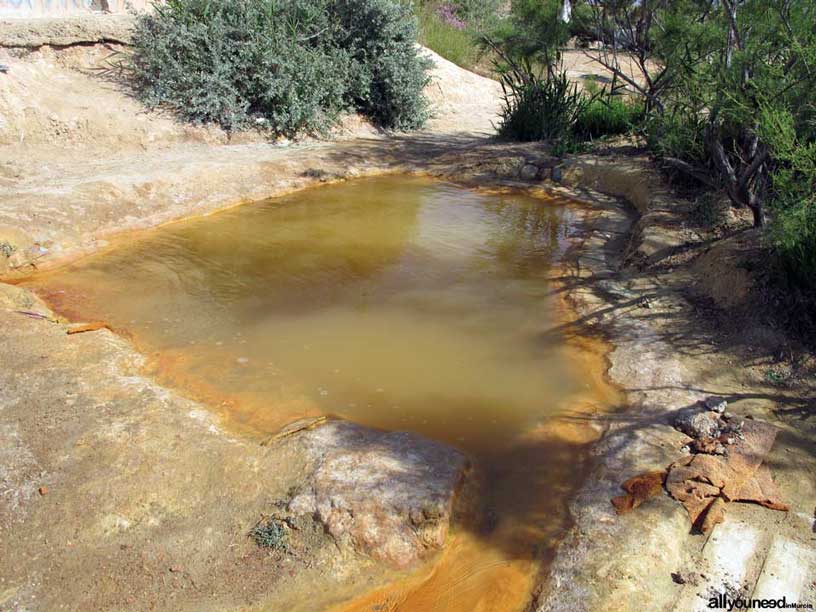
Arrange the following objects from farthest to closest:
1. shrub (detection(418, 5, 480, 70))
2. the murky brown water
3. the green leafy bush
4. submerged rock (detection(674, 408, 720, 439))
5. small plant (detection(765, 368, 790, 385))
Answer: shrub (detection(418, 5, 480, 70)) → the green leafy bush → small plant (detection(765, 368, 790, 385)) → submerged rock (detection(674, 408, 720, 439)) → the murky brown water

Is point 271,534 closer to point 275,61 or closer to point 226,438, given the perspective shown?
point 226,438

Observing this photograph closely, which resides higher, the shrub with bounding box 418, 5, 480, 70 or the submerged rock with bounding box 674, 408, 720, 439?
the shrub with bounding box 418, 5, 480, 70

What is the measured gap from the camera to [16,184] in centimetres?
673

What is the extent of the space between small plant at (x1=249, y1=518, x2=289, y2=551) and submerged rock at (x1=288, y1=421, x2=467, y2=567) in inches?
4.0

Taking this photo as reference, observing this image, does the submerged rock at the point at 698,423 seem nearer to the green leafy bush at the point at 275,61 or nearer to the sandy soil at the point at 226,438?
the sandy soil at the point at 226,438

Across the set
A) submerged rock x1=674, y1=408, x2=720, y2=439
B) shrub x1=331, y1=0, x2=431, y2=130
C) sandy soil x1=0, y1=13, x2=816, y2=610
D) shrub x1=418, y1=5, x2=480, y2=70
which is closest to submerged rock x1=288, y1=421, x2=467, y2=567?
sandy soil x1=0, y1=13, x2=816, y2=610

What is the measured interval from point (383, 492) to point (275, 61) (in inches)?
325

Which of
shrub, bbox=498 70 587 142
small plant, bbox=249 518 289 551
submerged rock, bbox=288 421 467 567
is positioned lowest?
small plant, bbox=249 518 289 551

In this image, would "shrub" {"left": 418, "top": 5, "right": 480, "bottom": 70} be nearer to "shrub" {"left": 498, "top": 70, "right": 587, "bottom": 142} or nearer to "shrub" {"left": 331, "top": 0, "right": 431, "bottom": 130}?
"shrub" {"left": 331, "top": 0, "right": 431, "bottom": 130}

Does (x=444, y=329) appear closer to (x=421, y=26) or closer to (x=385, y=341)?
(x=385, y=341)

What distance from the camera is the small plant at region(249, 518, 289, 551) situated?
269cm

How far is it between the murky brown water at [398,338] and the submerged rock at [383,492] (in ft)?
0.48

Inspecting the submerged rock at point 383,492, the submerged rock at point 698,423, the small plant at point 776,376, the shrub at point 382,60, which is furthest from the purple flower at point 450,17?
the submerged rock at point 383,492

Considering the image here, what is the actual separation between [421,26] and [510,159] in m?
8.02
